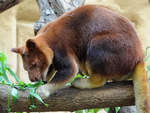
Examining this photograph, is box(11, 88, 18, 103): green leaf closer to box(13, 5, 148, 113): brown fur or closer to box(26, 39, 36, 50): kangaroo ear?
box(13, 5, 148, 113): brown fur

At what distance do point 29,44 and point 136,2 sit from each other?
505 cm

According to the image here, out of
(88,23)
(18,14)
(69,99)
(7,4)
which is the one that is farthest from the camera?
(18,14)

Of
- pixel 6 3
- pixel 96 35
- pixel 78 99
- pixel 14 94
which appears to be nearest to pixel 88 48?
pixel 96 35

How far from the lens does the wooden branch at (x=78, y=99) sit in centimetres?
304

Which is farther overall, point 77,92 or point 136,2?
point 136,2

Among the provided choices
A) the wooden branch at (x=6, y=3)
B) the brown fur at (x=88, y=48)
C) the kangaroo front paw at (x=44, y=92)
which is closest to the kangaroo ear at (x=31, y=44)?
the brown fur at (x=88, y=48)

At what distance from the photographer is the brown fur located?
3104mm

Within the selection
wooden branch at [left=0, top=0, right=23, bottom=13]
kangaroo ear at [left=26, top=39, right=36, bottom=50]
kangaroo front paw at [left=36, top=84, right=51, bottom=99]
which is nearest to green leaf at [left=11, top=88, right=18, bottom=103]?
kangaroo front paw at [left=36, top=84, right=51, bottom=99]

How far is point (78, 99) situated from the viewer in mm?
3084

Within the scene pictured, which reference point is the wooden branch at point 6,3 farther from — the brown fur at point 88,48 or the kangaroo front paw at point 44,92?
the kangaroo front paw at point 44,92

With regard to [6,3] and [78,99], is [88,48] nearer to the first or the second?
[78,99]

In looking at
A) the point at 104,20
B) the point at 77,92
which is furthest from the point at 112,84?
the point at 104,20

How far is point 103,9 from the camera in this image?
339 centimetres

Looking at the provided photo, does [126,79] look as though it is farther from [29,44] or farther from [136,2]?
[136,2]
